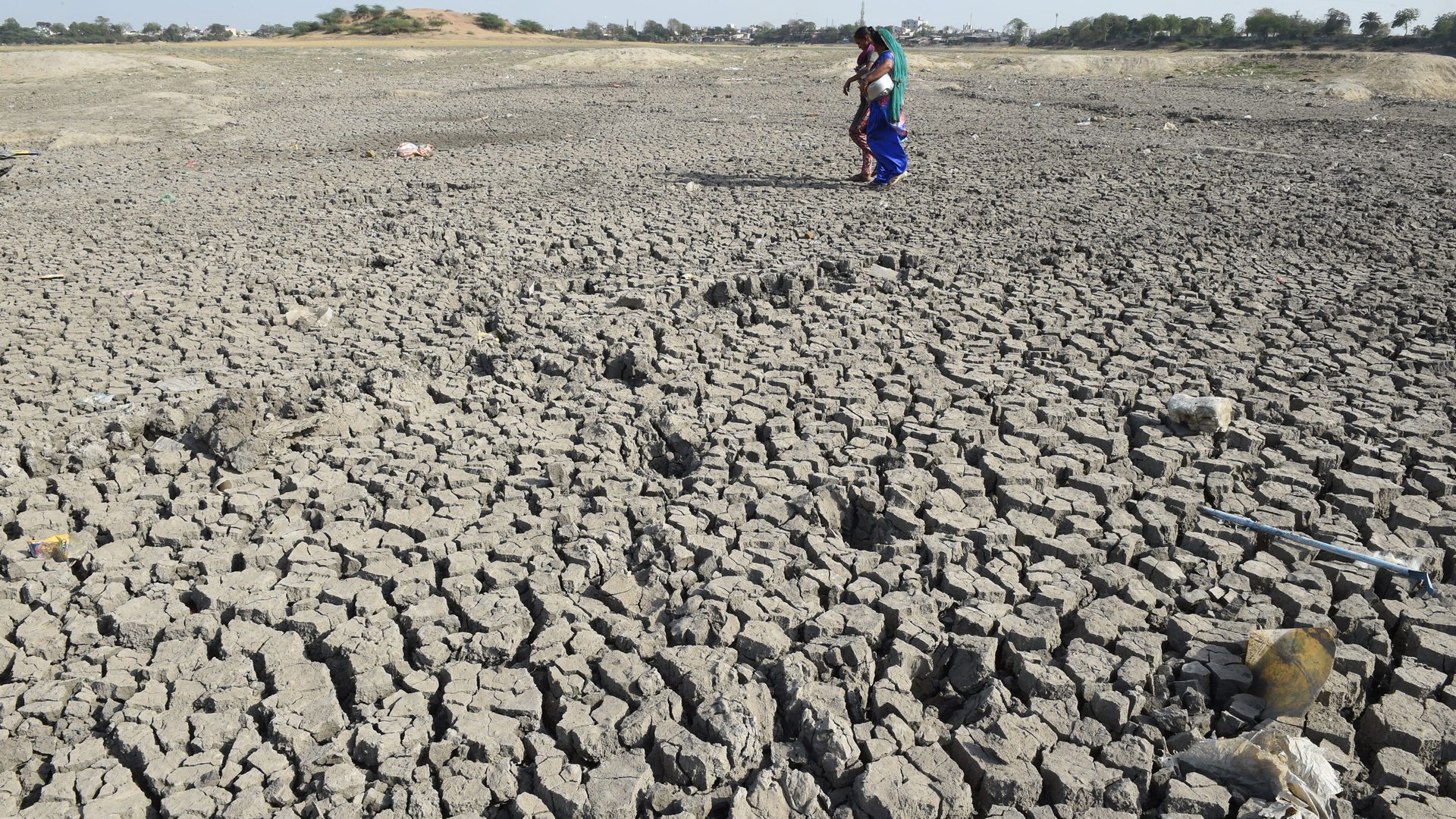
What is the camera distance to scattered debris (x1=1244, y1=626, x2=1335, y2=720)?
83.3 inches

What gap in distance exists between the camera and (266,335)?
175 inches

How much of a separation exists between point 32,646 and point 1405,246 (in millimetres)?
6920

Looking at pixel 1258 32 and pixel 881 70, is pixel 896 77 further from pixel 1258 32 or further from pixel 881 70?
pixel 1258 32

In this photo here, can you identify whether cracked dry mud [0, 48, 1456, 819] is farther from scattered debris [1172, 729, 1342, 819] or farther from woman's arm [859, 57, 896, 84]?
woman's arm [859, 57, 896, 84]

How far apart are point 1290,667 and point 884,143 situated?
610 cm

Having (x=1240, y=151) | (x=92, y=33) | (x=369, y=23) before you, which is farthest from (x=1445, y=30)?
(x=92, y=33)

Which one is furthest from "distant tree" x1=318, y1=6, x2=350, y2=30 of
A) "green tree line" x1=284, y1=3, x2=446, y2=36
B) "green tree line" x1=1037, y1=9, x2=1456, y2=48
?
"green tree line" x1=1037, y1=9, x2=1456, y2=48

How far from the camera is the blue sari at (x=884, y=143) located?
24.6 ft

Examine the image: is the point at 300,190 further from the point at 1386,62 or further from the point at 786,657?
the point at 1386,62

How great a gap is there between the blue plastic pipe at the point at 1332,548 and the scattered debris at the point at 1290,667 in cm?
52

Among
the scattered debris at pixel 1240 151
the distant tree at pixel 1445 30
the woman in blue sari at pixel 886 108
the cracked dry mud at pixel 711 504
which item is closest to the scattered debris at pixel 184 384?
the cracked dry mud at pixel 711 504

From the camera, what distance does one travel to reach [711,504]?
2920 mm

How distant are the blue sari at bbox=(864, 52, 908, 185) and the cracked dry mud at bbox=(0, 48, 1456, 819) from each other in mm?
1174

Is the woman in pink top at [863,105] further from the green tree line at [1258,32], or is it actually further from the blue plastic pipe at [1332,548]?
the green tree line at [1258,32]
